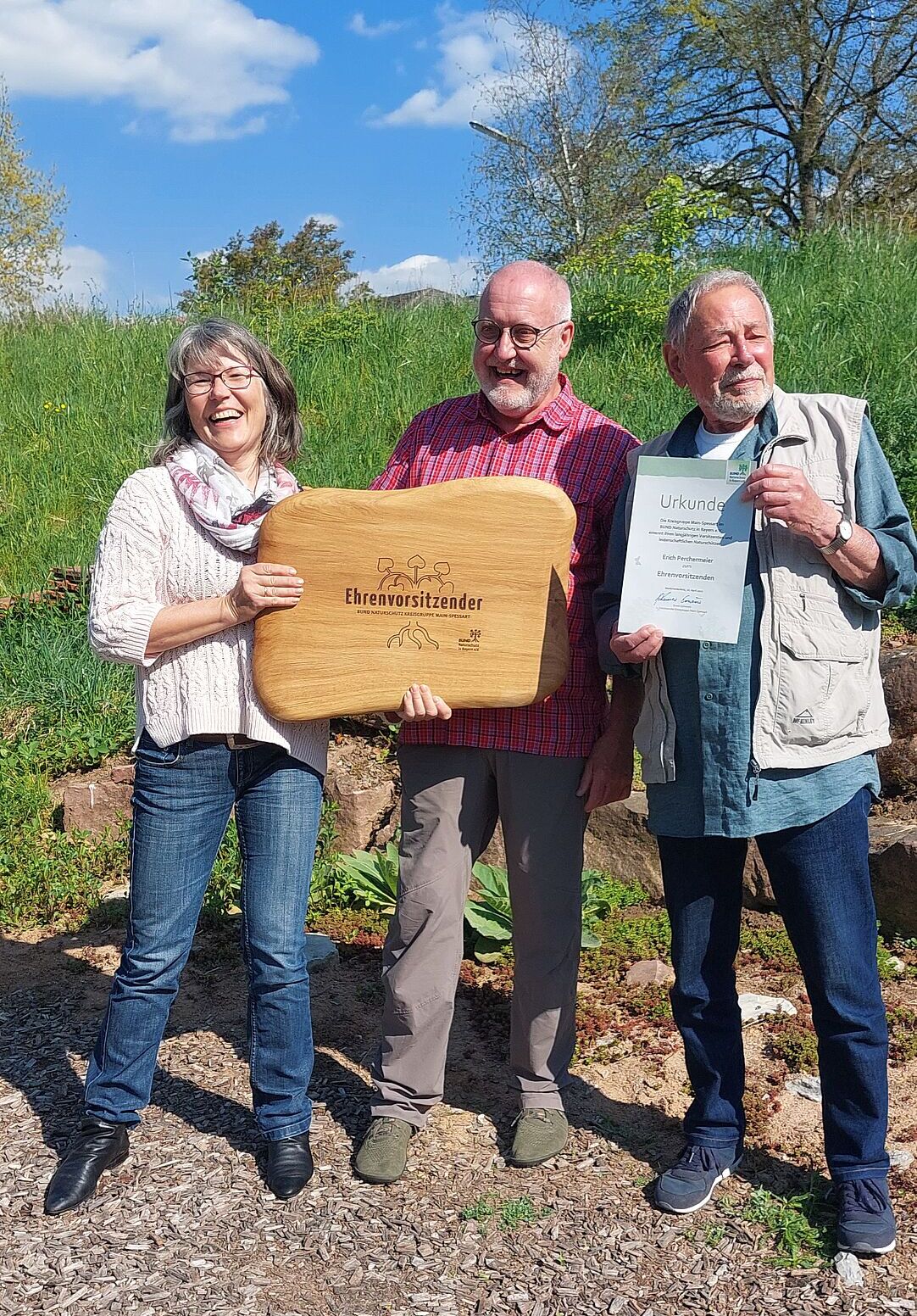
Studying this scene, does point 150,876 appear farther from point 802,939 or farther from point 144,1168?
point 802,939

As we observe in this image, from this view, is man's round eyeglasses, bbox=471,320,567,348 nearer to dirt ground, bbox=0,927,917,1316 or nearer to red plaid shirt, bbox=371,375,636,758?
red plaid shirt, bbox=371,375,636,758

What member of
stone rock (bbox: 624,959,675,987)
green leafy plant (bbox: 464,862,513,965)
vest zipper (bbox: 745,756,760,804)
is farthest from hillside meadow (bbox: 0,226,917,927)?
vest zipper (bbox: 745,756,760,804)

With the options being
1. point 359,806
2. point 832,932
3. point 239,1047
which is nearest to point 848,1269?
point 832,932

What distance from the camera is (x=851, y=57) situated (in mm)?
21031

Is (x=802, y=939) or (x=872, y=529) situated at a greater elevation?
(x=872, y=529)

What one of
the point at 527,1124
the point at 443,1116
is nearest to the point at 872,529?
the point at 527,1124

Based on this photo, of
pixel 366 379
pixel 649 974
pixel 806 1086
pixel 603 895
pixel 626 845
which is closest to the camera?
pixel 806 1086

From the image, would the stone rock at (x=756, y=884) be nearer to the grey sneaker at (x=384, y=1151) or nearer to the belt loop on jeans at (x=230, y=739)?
the grey sneaker at (x=384, y=1151)

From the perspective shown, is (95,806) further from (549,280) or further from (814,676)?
(814,676)

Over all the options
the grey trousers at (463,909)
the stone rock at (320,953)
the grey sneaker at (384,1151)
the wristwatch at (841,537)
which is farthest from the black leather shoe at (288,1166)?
the wristwatch at (841,537)

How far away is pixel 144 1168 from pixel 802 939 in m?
1.99

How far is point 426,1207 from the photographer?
3119 millimetres

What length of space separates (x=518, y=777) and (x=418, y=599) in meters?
0.57
